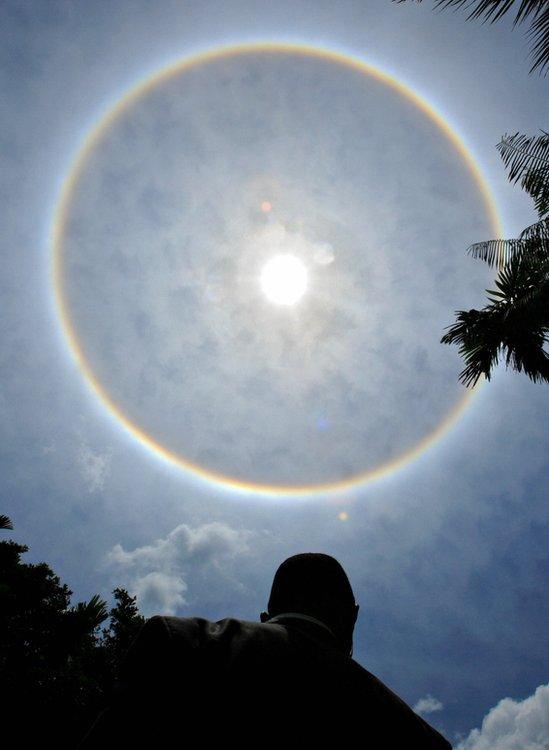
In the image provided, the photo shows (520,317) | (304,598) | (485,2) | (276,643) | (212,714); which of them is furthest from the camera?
(520,317)

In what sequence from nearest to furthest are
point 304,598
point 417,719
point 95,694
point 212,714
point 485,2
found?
point 212,714 < point 417,719 < point 304,598 < point 485,2 < point 95,694

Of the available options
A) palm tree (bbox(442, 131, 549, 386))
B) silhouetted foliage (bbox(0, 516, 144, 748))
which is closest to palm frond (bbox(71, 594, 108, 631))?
silhouetted foliage (bbox(0, 516, 144, 748))

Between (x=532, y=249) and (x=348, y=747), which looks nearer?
(x=348, y=747)

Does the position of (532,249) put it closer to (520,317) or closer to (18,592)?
(520,317)

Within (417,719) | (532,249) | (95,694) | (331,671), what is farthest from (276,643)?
(95,694)

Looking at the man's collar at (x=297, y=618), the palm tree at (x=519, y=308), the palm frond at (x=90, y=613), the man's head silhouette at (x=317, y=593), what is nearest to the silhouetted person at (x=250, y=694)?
the man's collar at (x=297, y=618)

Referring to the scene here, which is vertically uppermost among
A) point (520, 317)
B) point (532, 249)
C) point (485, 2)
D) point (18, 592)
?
point (532, 249)

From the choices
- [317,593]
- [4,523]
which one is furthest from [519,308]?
[4,523]
